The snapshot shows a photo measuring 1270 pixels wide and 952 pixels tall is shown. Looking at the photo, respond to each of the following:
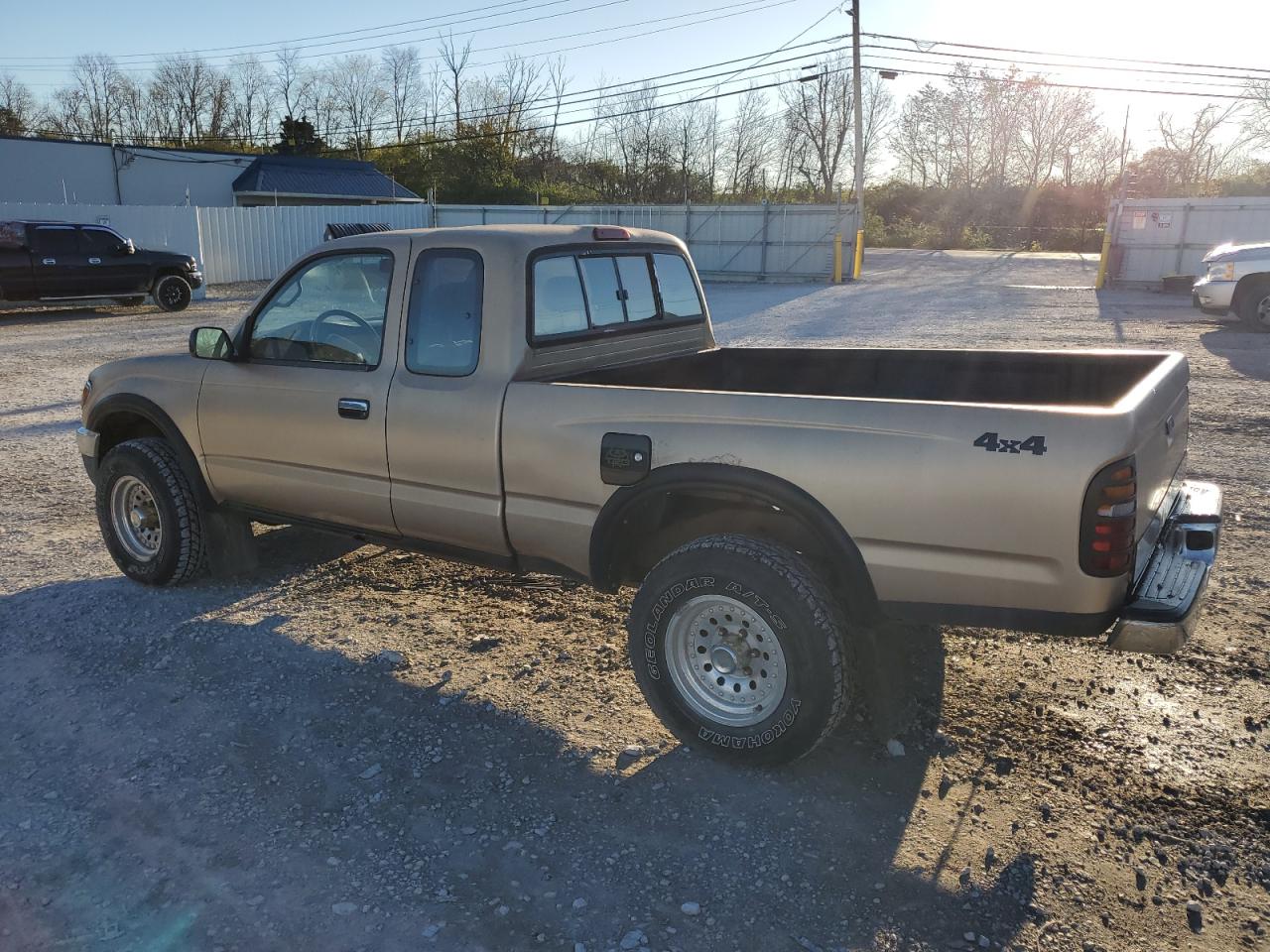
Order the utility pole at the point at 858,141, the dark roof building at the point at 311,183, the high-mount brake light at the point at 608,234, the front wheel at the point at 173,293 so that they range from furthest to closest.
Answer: the dark roof building at the point at 311,183 < the utility pole at the point at 858,141 < the front wheel at the point at 173,293 < the high-mount brake light at the point at 608,234

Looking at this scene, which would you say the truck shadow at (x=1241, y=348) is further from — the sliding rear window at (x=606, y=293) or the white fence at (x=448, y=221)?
the white fence at (x=448, y=221)

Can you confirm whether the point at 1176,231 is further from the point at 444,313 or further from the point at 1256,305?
the point at 444,313

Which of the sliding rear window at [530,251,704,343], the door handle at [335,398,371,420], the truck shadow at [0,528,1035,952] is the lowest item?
the truck shadow at [0,528,1035,952]

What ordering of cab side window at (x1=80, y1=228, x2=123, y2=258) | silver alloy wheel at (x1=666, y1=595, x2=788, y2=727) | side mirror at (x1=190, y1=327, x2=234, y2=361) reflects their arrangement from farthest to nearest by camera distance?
cab side window at (x1=80, y1=228, x2=123, y2=258) < side mirror at (x1=190, y1=327, x2=234, y2=361) < silver alloy wheel at (x1=666, y1=595, x2=788, y2=727)

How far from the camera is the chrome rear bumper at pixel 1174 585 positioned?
3018mm

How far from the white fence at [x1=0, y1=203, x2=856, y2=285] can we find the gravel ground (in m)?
22.1

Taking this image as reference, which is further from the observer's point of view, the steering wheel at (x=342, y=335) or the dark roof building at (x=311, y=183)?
the dark roof building at (x=311, y=183)

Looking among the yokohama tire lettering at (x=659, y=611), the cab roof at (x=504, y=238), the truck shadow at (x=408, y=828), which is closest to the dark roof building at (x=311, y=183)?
the cab roof at (x=504, y=238)

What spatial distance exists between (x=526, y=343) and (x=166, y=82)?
74358 mm

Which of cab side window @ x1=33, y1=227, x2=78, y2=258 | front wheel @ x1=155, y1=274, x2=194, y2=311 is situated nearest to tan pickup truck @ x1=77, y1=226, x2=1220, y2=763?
cab side window @ x1=33, y1=227, x2=78, y2=258

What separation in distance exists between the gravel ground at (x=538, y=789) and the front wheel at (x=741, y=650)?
190mm

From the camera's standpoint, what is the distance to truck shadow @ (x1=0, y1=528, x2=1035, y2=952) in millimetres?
2764

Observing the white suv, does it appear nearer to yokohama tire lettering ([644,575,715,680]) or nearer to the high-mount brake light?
the high-mount brake light

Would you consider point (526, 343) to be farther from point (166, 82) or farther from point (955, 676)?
point (166, 82)
